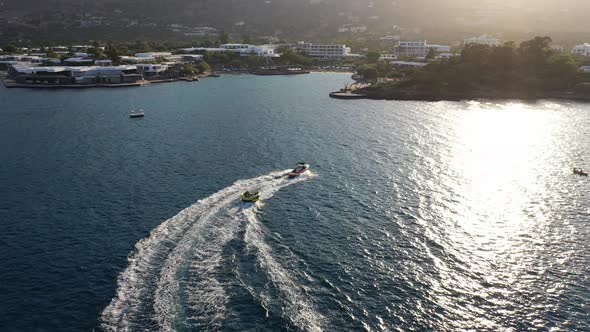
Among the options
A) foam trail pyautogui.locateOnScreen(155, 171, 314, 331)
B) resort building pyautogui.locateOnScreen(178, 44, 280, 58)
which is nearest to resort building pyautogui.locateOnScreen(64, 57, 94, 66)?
resort building pyautogui.locateOnScreen(178, 44, 280, 58)

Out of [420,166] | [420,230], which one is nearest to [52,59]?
[420,166]

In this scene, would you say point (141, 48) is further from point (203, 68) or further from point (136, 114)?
point (136, 114)

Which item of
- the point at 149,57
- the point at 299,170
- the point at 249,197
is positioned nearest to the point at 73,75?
the point at 149,57

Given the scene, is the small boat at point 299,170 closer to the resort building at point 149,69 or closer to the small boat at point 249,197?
the small boat at point 249,197

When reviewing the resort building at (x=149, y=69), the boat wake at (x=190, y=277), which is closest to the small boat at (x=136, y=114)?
the boat wake at (x=190, y=277)

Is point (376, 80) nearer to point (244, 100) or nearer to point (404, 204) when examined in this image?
point (244, 100)

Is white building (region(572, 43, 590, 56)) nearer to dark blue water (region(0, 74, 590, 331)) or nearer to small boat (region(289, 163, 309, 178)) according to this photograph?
dark blue water (region(0, 74, 590, 331))
